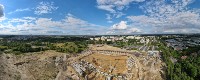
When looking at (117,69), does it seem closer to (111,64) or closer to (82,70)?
(111,64)

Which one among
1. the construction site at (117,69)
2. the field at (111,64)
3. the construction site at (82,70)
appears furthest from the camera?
the field at (111,64)

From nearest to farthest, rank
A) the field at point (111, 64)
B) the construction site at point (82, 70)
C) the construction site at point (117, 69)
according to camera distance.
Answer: the construction site at point (82, 70), the construction site at point (117, 69), the field at point (111, 64)

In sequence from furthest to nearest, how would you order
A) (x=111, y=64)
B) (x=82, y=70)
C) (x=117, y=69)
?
(x=111, y=64), (x=117, y=69), (x=82, y=70)

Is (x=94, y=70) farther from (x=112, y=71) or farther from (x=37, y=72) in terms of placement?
(x=37, y=72)

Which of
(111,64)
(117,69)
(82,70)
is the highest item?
(111,64)

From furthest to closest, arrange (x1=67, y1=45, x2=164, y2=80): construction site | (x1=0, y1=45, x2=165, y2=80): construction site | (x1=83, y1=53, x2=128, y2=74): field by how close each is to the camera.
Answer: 1. (x1=83, y1=53, x2=128, y2=74): field
2. (x1=67, y1=45, x2=164, y2=80): construction site
3. (x1=0, y1=45, x2=165, y2=80): construction site

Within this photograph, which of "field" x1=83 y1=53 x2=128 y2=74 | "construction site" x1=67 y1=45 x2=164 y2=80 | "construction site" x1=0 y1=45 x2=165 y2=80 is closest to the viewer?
"construction site" x1=0 y1=45 x2=165 y2=80

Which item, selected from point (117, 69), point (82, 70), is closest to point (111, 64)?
point (117, 69)

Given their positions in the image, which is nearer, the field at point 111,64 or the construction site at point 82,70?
the construction site at point 82,70

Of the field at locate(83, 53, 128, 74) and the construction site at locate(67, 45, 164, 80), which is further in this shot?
the field at locate(83, 53, 128, 74)

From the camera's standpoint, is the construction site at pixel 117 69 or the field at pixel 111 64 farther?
the field at pixel 111 64

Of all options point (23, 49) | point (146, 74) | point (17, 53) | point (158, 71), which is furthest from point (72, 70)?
point (23, 49)

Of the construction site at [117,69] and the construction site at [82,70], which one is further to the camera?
the construction site at [117,69]
